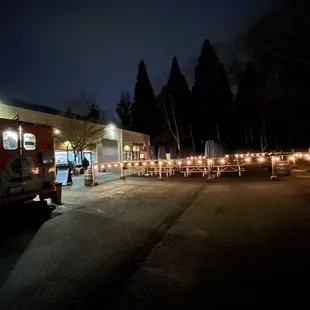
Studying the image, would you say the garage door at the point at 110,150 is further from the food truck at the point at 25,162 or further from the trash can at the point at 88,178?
the food truck at the point at 25,162

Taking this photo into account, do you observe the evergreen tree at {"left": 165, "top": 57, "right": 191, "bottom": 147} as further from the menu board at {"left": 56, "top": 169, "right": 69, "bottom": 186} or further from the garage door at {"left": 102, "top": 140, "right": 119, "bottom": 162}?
the menu board at {"left": 56, "top": 169, "right": 69, "bottom": 186}

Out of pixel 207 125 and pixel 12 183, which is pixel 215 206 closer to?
pixel 12 183

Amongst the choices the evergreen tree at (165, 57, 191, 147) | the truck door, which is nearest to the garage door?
the evergreen tree at (165, 57, 191, 147)

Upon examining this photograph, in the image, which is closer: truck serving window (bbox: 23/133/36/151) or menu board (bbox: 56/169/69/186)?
truck serving window (bbox: 23/133/36/151)

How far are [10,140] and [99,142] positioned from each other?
20.9 meters

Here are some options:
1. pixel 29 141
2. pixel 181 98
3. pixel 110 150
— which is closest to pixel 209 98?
pixel 181 98

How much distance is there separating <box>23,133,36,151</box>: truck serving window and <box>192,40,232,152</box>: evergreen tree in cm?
4449

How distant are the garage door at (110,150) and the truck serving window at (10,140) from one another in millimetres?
23757

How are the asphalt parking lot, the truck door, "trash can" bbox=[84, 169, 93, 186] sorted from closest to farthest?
1. the asphalt parking lot
2. the truck door
3. "trash can" bbox=[84, 169, 93, 186]

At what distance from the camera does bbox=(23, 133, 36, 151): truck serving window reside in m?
8.01

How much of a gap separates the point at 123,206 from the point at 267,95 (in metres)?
12.0

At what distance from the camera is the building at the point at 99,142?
1930 cm

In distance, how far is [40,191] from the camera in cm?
858

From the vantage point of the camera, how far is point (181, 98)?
171 ft
